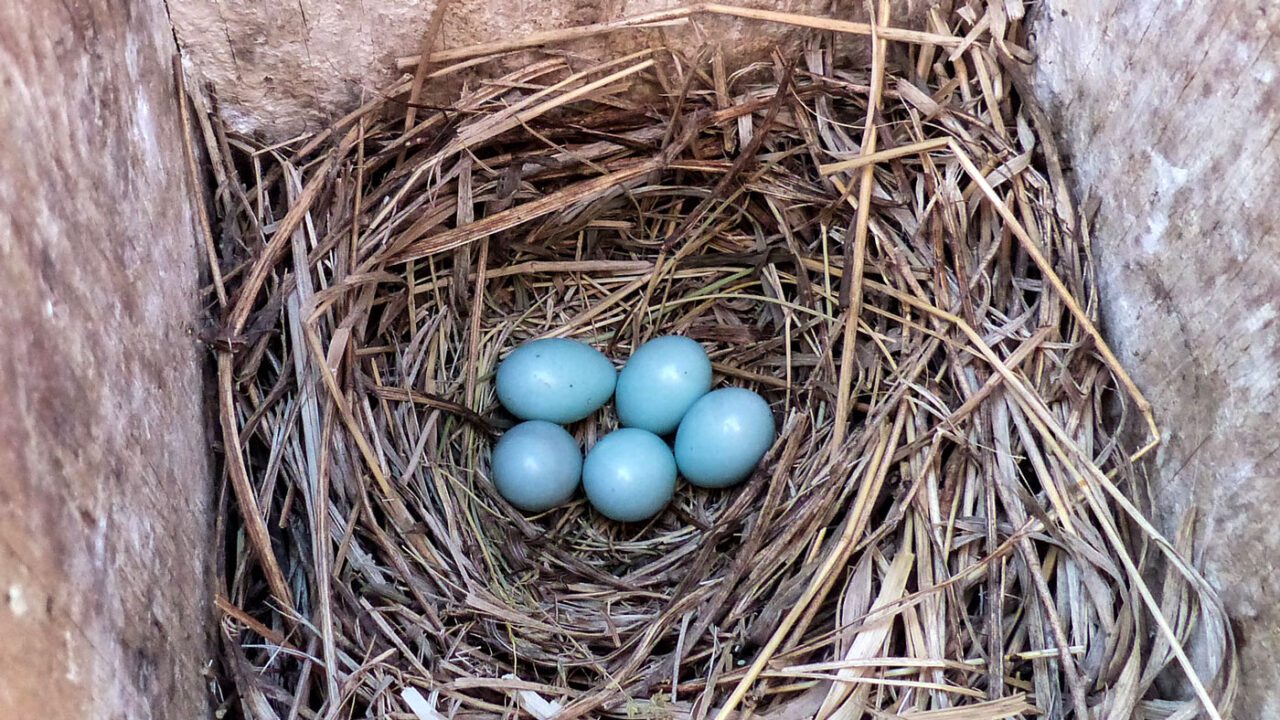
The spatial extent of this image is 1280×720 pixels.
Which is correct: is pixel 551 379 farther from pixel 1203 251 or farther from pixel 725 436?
pixel 1203 251

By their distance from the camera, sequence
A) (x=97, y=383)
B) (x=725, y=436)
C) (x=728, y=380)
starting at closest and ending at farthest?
(x=97, y=383), (x=725, y=436), (x=728, y=380)

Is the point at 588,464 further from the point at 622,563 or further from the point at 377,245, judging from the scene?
the point at 377,245

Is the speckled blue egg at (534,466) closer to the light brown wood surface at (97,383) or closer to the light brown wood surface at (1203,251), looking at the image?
the light brown wood surface at (97,383)

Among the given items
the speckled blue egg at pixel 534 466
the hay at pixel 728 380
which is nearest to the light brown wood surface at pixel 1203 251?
the hay at pixel 728 380

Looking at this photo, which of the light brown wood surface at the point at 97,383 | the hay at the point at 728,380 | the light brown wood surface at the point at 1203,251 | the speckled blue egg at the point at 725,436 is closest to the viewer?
the light brown wood surface at the point at 97,383

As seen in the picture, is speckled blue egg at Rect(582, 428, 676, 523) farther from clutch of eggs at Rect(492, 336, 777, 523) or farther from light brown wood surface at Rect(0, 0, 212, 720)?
light brown wood surface at Rect(0, 0, 212, 720)

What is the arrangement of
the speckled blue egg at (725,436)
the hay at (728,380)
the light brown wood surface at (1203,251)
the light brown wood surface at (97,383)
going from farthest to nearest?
1. the speckled blue egg at (725,436)
2. the hay at (728,380)
3. the light brown wood surface at (1203,251)
4. the light brown wood surface at (97,383)

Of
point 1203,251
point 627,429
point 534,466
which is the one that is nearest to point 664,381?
point 627,429
